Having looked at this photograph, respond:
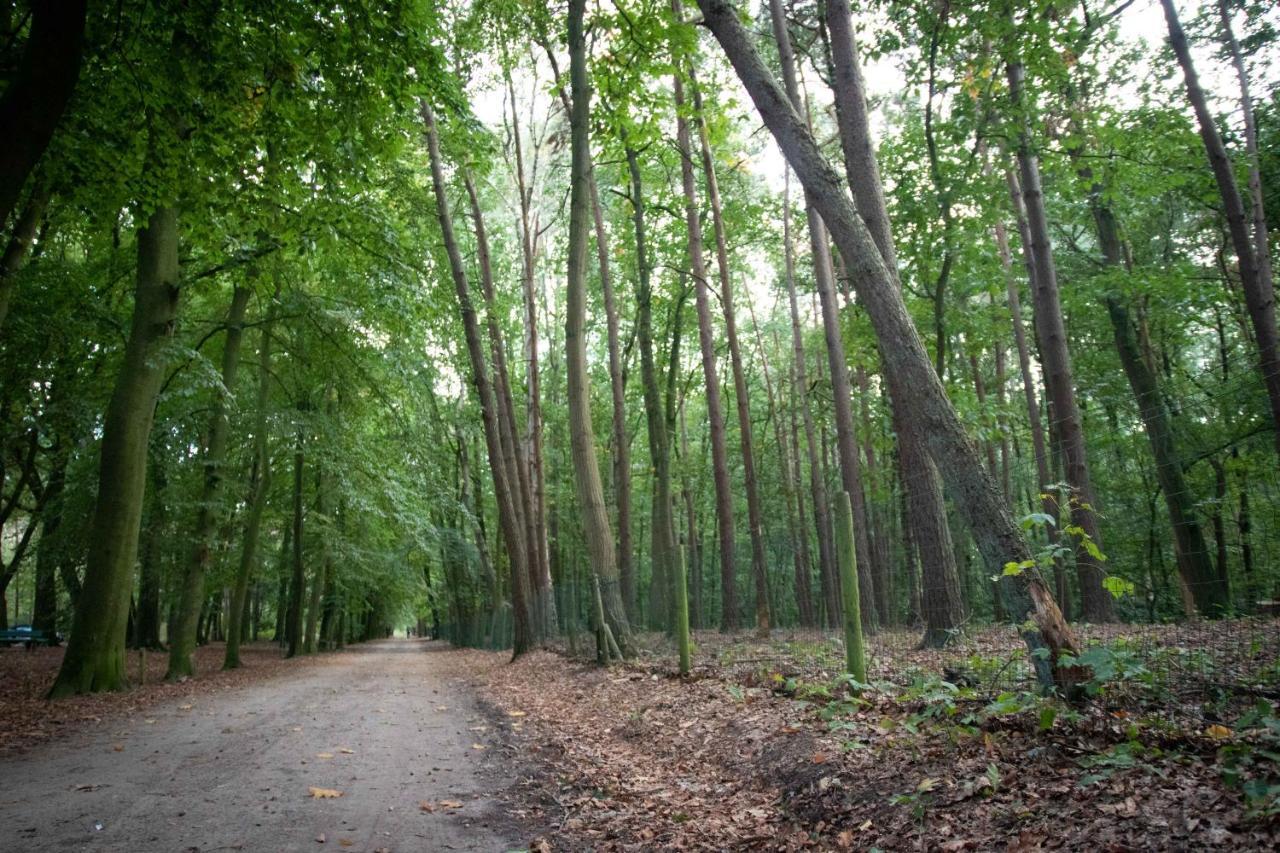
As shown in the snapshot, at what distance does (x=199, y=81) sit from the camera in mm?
7879

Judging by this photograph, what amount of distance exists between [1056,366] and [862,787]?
27.5ft

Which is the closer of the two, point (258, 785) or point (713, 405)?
point (258, 785)

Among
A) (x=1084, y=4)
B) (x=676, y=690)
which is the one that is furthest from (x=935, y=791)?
(x=1084, y=4)

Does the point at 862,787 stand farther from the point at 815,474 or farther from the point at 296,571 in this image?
the point at 296,571

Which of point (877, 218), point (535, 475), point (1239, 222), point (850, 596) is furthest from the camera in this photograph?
point (535, 475)

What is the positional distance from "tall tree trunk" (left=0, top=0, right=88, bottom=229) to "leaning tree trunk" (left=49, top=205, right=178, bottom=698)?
206 inches

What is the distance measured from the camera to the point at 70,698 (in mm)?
9516

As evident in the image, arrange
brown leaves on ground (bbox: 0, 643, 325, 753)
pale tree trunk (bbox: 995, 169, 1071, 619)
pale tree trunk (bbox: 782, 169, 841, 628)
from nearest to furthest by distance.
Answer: brown leaves on ground (bbox: 0, 643, 325, 753) → pale tree trunk (bbox: 995, 169, 1071, 619) → pale tree trunk (bbox: 782, 169, 841, 628)

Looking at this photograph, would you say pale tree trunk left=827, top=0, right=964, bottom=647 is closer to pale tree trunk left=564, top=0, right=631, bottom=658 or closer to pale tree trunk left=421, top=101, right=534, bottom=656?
pale tree trunk left=564, top=0, right=631, bottom=658

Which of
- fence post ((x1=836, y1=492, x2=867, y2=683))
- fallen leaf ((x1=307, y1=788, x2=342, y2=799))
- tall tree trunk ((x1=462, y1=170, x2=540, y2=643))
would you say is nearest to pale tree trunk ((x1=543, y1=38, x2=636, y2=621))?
tall tree trunk ((x1=462, y1=170, x2=540, y2=643))

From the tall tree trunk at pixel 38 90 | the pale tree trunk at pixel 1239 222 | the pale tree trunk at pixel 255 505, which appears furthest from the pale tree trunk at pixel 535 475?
the pale tree trunk at pixel 1239 222

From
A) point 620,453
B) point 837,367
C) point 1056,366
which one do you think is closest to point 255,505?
point 620,453

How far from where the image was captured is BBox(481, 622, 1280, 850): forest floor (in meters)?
2.99

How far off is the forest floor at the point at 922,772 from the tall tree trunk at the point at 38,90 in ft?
18.7
